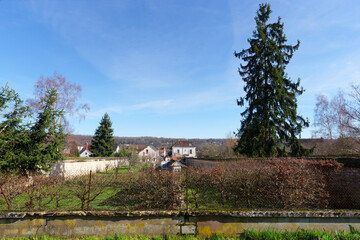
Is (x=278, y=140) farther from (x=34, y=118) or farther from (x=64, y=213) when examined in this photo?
(x=34, y=118)

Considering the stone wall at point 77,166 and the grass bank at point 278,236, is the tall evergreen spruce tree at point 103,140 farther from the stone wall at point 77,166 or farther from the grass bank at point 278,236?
the grass bank at point 278,236

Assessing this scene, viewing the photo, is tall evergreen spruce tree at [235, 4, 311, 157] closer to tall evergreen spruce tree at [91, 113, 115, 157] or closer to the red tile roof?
tall evergreen spruce tree at [91, 113, 115, 157]

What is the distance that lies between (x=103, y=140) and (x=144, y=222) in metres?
32.0

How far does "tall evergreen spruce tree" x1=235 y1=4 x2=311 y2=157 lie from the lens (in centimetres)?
1492

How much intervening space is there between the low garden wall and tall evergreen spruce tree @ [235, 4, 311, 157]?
36.2 feet

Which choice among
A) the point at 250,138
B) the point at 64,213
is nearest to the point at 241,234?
the point at 64,213

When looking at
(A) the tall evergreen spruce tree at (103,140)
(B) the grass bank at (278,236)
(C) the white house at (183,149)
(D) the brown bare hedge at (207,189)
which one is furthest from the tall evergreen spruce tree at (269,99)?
(C) the white house at (183,149)

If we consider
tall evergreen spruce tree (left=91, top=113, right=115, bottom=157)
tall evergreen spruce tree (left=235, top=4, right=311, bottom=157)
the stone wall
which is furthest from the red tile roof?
tall evergreen spruce tree (left=235, top=4, right=311, bottom=157)

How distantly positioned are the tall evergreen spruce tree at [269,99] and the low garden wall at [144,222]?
11.0 metres

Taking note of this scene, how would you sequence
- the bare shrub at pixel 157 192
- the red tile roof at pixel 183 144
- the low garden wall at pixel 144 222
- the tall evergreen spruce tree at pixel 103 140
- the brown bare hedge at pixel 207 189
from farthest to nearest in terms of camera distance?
the red tile roof at pixel 183 144 < the tall evergreen spruce tree at pixel 103 140 < the bare shrub at pixel 157 192 < the brown bare hedge at pixel 207 189 < the low garden wall at pixel 144 222

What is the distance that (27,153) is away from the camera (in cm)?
1029

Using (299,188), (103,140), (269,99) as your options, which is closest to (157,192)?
(299,188)

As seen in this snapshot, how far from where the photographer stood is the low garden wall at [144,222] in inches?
170

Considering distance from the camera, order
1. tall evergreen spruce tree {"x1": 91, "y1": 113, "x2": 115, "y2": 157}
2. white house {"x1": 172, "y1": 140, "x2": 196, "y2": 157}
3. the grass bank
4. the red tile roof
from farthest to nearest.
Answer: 1. the red tile roof
2. white house {"x1": 172, "y1": 140, "x2": 196, "y2": 157}
3. tall evergreen spruce tree {"x1": 91, "y1": 113, "x2": 115, "y2": 157}
4. the grass bank
